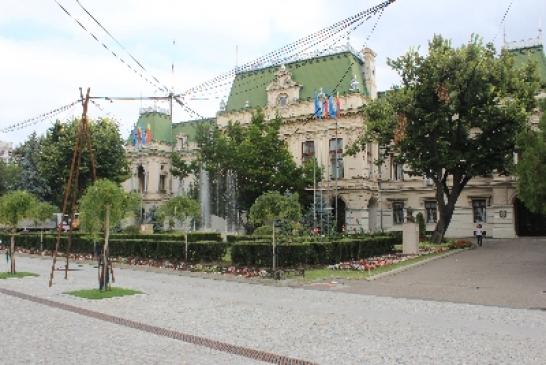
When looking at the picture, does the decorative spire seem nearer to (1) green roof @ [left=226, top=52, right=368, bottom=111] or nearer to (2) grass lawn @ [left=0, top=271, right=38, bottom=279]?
(1) green roof @ [left=226, top=52, right=368, bottom=111]

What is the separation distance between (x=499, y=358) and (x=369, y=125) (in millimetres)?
31125

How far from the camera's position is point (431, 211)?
177ft

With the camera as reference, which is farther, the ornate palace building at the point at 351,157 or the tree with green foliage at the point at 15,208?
the ornate palace building at the point at 351,157

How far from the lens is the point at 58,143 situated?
172 feet

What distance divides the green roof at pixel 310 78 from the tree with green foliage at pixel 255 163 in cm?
1005

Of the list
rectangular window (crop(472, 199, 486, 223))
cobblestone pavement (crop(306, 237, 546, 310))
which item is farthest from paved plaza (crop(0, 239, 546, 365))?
rectangular window (crop(472, 199, 486, 223))

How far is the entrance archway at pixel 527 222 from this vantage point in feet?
160

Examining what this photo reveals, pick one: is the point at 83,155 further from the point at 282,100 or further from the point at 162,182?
the point at 162,182

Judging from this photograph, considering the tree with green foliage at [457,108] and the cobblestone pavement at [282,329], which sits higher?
the tree with green foliage at [457,108]

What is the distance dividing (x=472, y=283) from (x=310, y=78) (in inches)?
1668

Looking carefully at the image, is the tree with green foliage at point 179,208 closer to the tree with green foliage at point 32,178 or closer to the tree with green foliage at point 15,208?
the tree with green foliage at point 15,208

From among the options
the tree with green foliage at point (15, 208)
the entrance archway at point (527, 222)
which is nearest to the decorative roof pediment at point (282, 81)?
the entrance archway at point (527, 222)

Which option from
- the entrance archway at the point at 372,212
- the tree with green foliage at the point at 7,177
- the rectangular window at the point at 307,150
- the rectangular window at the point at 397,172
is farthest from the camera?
the tree with green foliage at the point at 7,177

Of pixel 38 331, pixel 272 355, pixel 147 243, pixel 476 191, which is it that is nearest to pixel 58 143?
pixel 147 243
